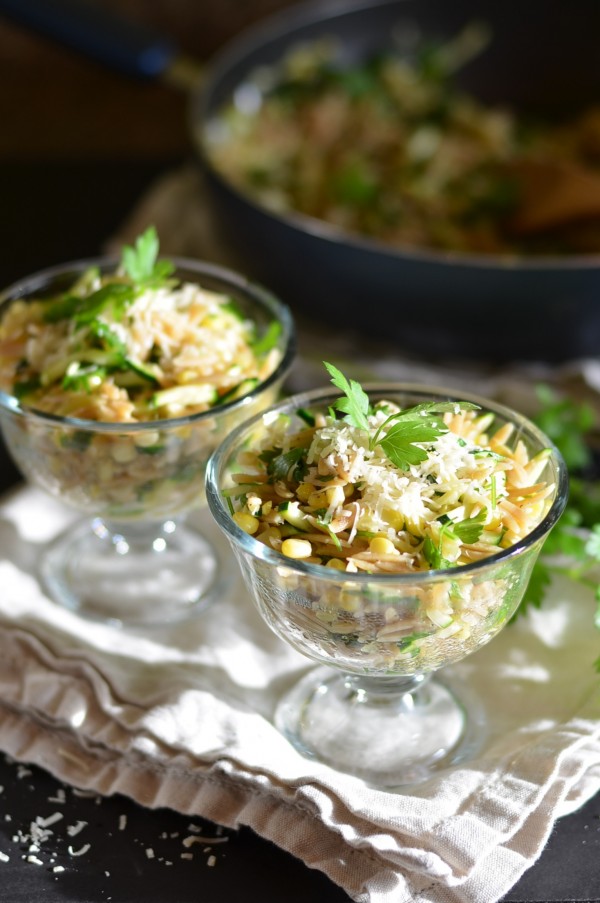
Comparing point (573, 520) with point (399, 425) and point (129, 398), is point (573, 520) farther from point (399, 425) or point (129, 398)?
point (129, 398)

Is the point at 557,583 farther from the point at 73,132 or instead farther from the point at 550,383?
the point at 73,132

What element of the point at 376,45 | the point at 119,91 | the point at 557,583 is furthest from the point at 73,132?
the point at 557,583

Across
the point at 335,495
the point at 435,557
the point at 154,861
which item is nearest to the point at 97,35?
the point at 335,495

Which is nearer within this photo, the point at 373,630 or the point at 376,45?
the point at 373,630

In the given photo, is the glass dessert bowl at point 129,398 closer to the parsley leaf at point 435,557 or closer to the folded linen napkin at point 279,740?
the folded linen napkin at point 279,740

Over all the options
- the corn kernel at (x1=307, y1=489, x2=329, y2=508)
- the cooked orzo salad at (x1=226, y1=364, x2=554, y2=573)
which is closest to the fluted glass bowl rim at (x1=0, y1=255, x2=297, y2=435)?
the cooked orzo salad at (x1=226, y1=364, x2=554, y2=573)

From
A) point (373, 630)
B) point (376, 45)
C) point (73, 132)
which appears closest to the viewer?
point (373, 630)

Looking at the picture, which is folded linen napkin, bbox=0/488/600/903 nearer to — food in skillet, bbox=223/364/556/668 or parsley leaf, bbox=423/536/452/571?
food in skillet, bbox=223/364/556/668
